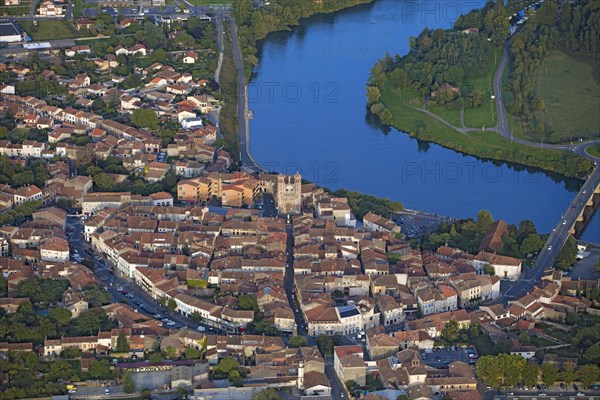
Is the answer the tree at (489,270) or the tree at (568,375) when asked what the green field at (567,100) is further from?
the tree at (568,375)

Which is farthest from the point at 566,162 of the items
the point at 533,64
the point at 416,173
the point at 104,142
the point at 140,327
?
the point at 140,327

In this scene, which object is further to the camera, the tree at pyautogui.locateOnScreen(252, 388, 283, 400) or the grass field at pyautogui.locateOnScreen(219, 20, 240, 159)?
the grass field at pyautogui.locateOnScreen(219, 20, 240, 159)

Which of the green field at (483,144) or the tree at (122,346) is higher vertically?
the green field at (483,144)

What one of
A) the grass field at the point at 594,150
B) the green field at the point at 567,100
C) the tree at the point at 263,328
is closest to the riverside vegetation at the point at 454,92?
the grass field at the point at 594,150

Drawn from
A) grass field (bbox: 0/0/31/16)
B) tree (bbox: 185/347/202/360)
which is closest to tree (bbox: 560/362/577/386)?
tree (bbox: 185/347/202/360)

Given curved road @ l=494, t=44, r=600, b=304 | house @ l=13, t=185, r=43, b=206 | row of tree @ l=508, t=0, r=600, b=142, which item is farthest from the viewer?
row of tree @ l=508, t=0, r=600, b=142

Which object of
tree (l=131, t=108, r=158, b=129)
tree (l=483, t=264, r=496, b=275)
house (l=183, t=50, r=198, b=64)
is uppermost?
house (l=183, t=50, r=198, b=64)

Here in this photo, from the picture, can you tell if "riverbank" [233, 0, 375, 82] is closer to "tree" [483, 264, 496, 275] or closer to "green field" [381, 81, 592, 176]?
"green field" [381, 81, 592, 176]

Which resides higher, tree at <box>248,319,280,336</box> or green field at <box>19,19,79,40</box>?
green field at <box>19,19,79,40</box>
